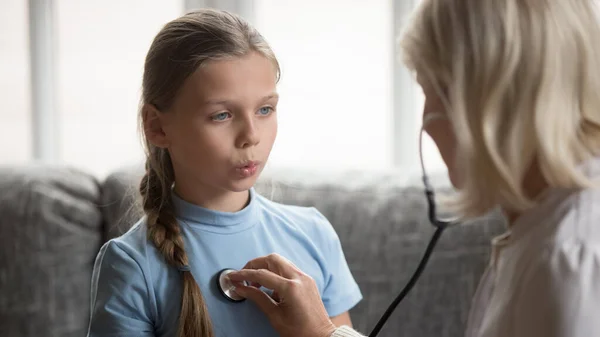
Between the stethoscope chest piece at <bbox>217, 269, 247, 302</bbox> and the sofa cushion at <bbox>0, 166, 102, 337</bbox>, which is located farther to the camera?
the sofa cushion at <bbox>0, 166, 102, 337</bbox>

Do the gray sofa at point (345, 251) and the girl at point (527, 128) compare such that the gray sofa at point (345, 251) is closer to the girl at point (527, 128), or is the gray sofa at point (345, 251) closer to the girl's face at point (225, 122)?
the girl's face at point (225, 122)

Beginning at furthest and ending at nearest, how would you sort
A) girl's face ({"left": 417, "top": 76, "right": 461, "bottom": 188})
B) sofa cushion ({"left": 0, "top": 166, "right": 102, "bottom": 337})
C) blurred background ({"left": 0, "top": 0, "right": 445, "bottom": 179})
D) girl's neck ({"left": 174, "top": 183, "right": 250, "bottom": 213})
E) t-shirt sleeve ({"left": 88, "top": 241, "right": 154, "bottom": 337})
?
blurred background ({"left": 0, "top": 0, "right": 445, "bottom": 179})
sofa cushion ({"left": 0, "top": 166, "right": 102, "bottom": 337})
girl's neck ({"left": 174, "top": 183, "right": 250, "bottom": 213})
t-shirt sleeve ({"left": 88, "top": 241, "right": 154, "bottom": 337})
girl's face ({"left": 417, "top": 76, "right": 461, "bottom": 188})

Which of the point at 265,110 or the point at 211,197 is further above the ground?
the point at 265,110

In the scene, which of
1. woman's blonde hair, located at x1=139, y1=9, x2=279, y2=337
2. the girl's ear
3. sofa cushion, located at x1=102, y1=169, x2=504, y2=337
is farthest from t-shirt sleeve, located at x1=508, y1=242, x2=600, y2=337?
sofa cushion, located at x1=102, y1=169, x2=504, y2=337

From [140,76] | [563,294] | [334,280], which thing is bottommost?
[334,280]

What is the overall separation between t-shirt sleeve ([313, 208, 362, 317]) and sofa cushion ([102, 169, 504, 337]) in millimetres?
353

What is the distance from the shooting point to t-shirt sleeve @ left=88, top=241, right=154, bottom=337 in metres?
1.33

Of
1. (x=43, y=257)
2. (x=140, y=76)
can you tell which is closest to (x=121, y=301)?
(x=43, y=257)

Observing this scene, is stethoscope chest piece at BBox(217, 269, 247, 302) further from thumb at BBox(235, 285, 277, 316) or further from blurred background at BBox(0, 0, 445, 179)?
blurred background at BBox(0, 0, 445, 179)

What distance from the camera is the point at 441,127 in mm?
1099

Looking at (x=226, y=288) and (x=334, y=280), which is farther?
(x=334, y=280)

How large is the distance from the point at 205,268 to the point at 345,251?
0.62 m

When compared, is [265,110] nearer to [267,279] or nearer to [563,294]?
[267,279]

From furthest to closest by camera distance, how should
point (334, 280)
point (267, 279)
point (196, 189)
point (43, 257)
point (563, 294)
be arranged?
point (43, 257), point (334, 280), point (196, 189), point (267, 279), point (563, 294)
